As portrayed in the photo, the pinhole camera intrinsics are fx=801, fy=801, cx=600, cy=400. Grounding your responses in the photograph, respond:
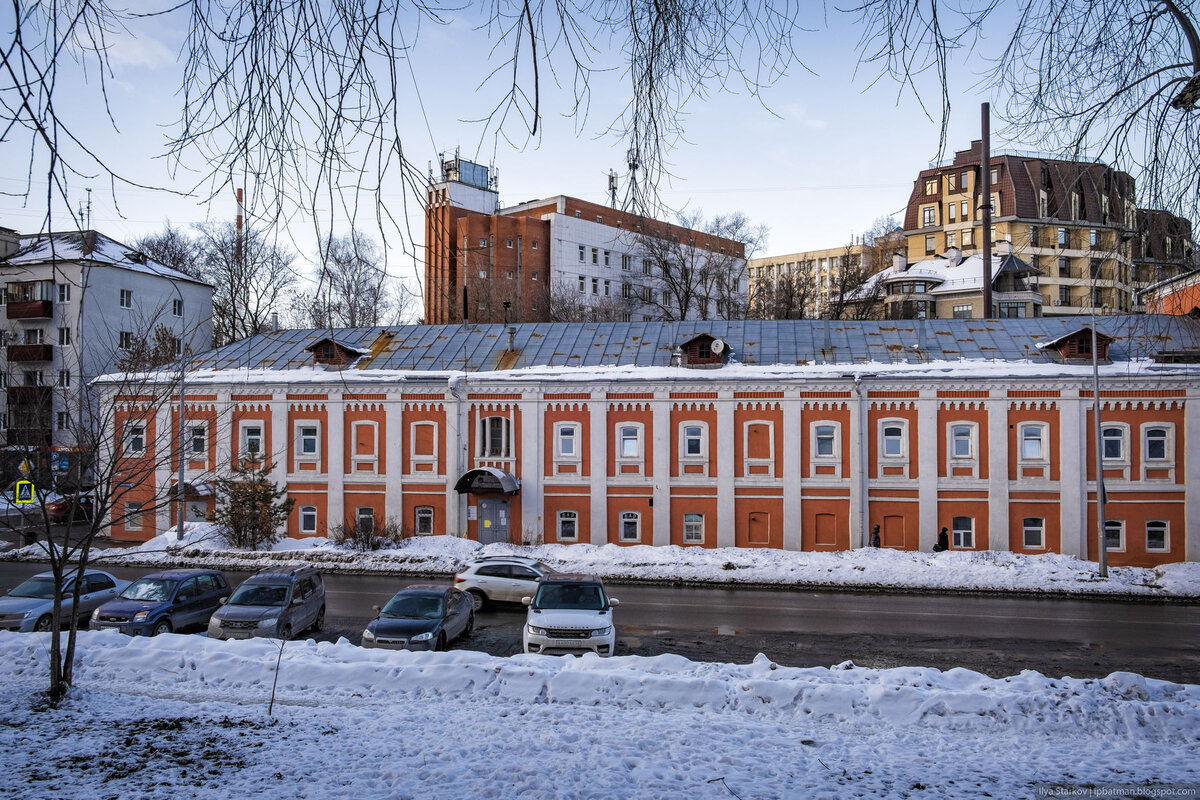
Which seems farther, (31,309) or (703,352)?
(31,309)

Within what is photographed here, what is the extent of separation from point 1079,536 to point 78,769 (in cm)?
2737

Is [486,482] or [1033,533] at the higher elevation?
[486,482]

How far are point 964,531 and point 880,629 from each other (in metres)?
10.1

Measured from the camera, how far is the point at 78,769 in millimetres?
7781

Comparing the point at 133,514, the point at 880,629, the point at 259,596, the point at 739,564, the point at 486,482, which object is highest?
the point at 133,514

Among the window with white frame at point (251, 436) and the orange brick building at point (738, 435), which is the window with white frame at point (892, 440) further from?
the window with white frame at point (251, 436)

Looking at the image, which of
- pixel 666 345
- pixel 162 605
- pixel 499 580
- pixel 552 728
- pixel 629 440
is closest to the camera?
pixel 552 728

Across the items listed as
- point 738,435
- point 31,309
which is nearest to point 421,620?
point 738,435

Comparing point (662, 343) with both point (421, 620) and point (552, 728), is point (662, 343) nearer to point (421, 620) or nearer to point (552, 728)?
point (421, 620)

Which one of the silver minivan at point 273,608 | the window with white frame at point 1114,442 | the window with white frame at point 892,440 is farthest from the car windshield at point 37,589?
the window with white frame at point 1114,442

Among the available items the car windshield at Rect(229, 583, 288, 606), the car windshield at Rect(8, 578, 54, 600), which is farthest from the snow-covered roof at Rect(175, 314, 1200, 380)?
the car windshield at Rect(229, 583, 288, 606)

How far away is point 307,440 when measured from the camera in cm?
3044

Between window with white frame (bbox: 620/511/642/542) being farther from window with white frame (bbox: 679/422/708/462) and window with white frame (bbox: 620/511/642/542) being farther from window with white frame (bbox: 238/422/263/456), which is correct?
window with white frame (bbox: 238/422/263/456)

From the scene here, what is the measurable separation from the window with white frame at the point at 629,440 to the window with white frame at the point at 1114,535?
15398 mm
